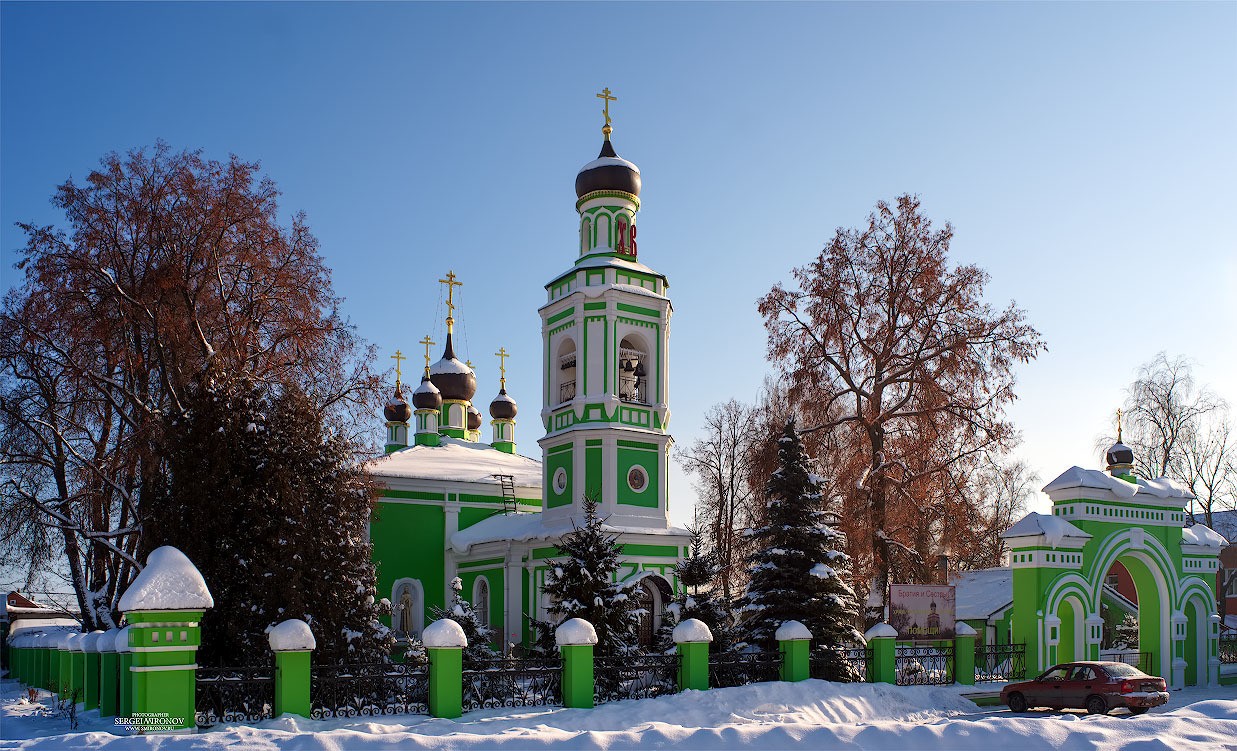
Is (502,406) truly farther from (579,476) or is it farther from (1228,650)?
(1228,650)

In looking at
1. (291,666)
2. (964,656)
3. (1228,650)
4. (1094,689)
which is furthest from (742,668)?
(1228,650)

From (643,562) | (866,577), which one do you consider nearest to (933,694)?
(866,577)

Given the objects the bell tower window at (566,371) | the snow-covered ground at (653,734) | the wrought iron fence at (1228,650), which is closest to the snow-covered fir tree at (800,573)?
the snow-covered ground at (653,734)

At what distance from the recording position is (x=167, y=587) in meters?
13.1

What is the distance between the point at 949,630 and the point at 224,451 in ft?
42.4

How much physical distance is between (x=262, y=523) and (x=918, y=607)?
11883 millimetres

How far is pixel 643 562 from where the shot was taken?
24.8 m

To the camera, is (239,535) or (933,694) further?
(933,694)

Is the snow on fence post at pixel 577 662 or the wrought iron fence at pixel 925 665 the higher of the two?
the snow on fence post at pixel 577 662

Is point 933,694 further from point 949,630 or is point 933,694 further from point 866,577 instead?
point 866,577

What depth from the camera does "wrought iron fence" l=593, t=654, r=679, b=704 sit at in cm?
1708

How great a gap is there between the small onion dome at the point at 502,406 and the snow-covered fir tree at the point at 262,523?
80.2ft

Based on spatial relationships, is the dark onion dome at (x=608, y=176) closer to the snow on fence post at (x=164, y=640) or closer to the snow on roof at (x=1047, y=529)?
the snow on roof at (x=1047, y=529)

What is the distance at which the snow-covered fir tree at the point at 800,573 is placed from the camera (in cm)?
1950
